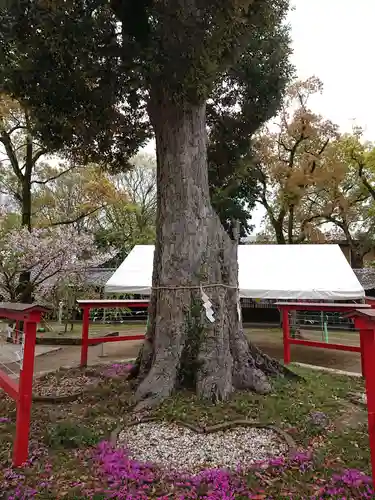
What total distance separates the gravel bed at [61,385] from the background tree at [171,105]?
77 centimetres

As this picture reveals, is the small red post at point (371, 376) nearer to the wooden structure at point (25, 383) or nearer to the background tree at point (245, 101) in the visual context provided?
the wooden structure at point (25, 383)

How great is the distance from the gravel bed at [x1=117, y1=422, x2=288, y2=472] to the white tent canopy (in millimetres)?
5087

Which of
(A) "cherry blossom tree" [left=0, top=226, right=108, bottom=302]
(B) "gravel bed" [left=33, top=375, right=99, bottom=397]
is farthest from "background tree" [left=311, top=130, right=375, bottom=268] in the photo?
(B) "gravel bed" [left=33, top=375, right=99, bottom=397]

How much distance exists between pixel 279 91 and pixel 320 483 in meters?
5.29

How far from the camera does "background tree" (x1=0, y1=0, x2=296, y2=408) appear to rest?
Result: 11.5ft

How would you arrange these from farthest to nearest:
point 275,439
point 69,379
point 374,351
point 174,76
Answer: point 69,379
point 174,76
point 275,439
point 374,351

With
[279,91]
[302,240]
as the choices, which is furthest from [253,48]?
[302,240]

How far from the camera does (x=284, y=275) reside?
8.33m

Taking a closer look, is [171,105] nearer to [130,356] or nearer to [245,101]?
[245,101]

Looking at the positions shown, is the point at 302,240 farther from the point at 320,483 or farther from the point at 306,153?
the point at 320,483

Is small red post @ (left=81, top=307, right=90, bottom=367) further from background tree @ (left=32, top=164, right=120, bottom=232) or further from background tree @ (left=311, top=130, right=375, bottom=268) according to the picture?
background tree @ (left=311, top=130, right=375, bottom=268)

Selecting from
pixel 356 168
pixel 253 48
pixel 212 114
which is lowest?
pixel 212 114

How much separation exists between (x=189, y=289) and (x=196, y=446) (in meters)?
1.54

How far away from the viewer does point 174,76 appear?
11.9ft
